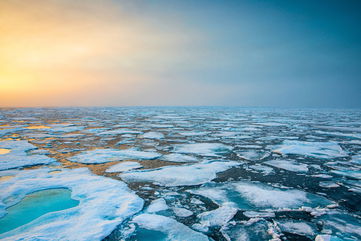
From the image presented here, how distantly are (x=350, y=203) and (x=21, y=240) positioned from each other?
2.65m

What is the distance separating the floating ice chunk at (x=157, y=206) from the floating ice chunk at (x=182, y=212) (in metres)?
0.09

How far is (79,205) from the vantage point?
1736 mm

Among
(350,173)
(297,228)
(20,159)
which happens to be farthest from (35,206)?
(350,173)

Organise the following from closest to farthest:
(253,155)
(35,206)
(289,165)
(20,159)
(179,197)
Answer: (35,206)
(179,197)
(289,165)
(20,159)
(253,155)

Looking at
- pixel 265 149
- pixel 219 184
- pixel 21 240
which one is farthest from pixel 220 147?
pixel 21 240

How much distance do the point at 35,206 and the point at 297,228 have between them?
2165 mm

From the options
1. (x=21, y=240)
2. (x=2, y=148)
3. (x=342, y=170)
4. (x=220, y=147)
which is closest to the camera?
(x=21, y=240)

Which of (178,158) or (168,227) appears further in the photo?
(178,158)

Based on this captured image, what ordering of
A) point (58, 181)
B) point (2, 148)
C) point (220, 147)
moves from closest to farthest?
point (58, 181) < point (2, 148) < point (220, 147)

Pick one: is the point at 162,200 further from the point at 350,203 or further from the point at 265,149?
the point at 265,149

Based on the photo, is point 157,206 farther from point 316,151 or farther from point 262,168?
point 316,151

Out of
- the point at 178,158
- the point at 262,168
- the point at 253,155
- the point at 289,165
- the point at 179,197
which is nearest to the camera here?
the point at 179,197

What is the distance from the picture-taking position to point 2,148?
3.93 meters

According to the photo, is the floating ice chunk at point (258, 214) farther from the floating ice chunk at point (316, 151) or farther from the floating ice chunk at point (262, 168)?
the floating ice chunk at point (316, 151)
